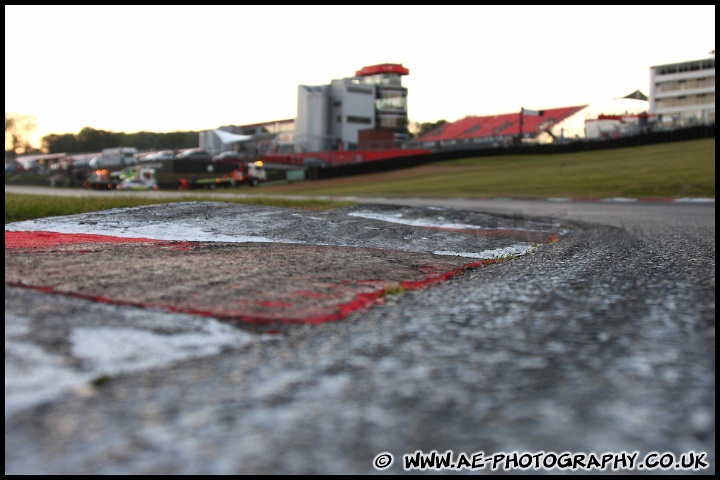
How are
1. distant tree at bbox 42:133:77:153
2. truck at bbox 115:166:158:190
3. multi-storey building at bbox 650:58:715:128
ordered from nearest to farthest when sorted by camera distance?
truck at bbox 115:166:158:190
multi-storey building at bbox 650:58:715:128
distant tree at bbox 42:133:77:153

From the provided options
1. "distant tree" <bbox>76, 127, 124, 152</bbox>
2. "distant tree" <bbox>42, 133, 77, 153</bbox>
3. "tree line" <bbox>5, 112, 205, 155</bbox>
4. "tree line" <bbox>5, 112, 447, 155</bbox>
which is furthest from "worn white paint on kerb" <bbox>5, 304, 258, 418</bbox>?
"distant tree" <bbox>42, 133, 77, 153</bbox>

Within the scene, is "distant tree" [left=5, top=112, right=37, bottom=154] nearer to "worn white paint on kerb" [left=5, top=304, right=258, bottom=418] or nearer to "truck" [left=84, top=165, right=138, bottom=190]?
"truck" [left=84, top=165, right=138, bottom=190]

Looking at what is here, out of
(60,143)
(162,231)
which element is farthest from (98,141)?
(162,231)

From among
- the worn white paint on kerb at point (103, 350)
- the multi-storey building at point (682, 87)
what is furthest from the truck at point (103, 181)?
the multi-storey building at point (682, 87)

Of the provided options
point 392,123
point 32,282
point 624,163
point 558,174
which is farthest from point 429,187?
point 392,123

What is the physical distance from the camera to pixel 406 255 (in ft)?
18.8

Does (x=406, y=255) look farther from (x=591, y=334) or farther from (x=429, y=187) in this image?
(x=429, y=187)

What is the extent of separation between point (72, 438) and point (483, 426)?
1100 millimetres

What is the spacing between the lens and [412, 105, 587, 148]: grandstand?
7256 centimetres

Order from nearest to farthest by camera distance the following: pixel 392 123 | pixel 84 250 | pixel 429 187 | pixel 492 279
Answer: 1. pixel 492 279
2. pixel 84 250
3. pixel 429 187
4. pixel 392 123

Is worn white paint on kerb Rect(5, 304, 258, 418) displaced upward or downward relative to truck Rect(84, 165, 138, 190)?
downward

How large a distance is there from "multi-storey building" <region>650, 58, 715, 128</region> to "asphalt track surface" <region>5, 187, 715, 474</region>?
8278 centimetres

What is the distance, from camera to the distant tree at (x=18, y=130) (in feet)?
380

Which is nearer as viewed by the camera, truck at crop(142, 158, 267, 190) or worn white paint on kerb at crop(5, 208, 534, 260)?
worn white paint on kerb at crop(5, 208, 534, 260)
